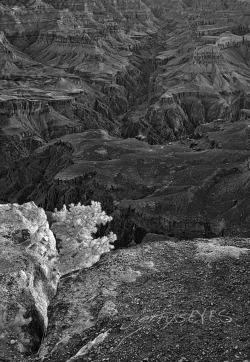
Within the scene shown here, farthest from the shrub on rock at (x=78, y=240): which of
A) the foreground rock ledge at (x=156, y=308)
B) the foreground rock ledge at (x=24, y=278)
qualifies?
the foreground rock ledge at (x=24, y=278)

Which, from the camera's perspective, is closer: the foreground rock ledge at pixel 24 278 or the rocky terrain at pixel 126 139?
the foreground rock ledge at pixel 24 278

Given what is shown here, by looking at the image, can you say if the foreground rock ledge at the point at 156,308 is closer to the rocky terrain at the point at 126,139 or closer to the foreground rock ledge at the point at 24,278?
the rocky terrain at the point at 126,139

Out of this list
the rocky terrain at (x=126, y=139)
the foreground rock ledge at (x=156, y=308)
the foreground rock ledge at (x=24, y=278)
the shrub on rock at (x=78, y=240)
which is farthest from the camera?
the shrub on rock at (x=78, y=240)

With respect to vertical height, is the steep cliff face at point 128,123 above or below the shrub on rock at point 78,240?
below

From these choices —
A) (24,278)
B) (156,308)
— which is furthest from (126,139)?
(24,278)

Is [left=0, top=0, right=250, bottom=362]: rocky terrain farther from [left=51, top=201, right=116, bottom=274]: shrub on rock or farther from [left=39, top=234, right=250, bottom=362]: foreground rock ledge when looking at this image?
[left=51, top=201, right=116, bottom=274]: shrub on rock

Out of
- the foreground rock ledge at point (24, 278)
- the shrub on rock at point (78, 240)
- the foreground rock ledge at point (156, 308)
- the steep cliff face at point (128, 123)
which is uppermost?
the foreground rock ledge at point (24, 278)

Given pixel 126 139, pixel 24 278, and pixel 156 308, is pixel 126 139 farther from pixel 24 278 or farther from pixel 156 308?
pixel 24 278
